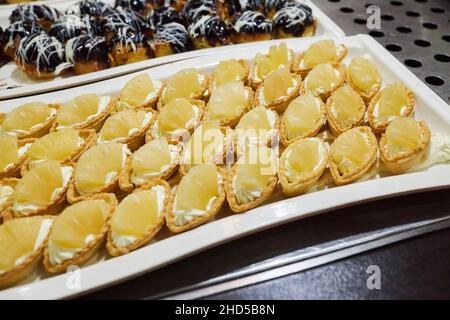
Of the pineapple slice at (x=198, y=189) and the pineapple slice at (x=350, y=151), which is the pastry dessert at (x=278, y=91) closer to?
the pineapple slice at (x=350, y=151)

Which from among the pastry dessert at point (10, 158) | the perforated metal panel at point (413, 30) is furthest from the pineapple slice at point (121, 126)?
the perforated metal panel at point (413, 30)

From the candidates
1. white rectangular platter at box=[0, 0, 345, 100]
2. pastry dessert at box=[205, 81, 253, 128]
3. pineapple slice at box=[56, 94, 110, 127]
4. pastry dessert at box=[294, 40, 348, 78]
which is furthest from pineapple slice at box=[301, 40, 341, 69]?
pineapple slice at box=[56, 94, 110, 127]

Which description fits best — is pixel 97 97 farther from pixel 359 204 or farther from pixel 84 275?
pixel 359 204

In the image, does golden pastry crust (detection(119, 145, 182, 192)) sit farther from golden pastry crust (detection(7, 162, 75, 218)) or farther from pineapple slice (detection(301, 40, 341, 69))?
pineapple slice (detection(301, 40, 341, 69))

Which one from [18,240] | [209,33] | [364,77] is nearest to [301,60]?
[364,77]

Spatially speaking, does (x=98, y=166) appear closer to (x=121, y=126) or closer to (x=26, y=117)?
(x=121, y=126)

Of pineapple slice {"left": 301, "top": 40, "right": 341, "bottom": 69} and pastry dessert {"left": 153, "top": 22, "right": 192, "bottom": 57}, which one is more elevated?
pastry dessert {"left": 153, "top": 22, "right": 192, "bottom": 57}
